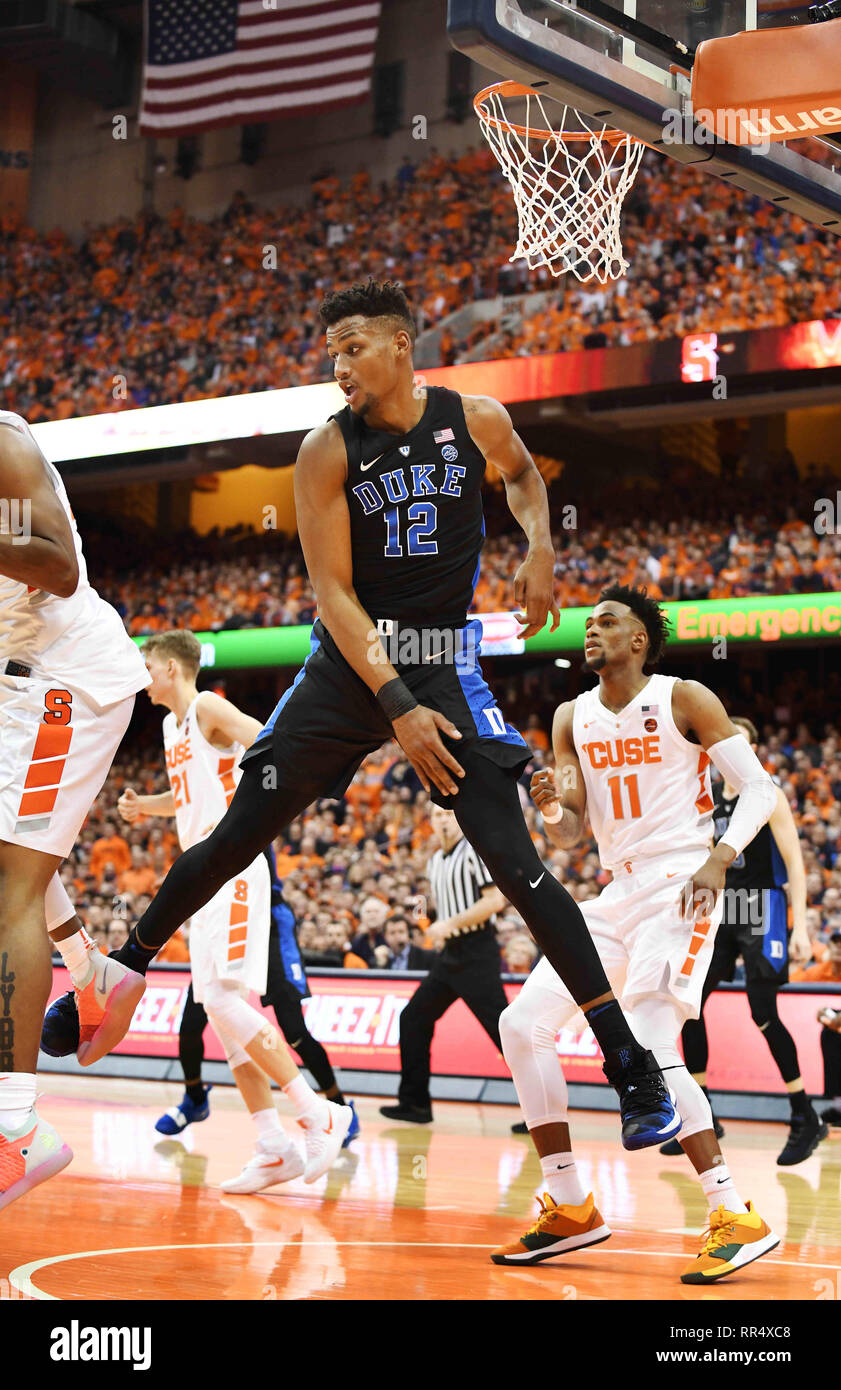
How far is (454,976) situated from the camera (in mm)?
8852

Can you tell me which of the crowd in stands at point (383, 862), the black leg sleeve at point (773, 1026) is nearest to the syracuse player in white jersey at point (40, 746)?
the black leg sleeve at point (773, 1026)

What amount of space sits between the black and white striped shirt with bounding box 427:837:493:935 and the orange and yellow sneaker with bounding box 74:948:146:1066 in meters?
4.95

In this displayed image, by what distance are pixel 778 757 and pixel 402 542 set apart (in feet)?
42.8

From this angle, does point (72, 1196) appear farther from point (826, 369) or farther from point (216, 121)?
point (216, 121)

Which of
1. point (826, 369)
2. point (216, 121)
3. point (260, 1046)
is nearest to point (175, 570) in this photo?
point (216, 121)

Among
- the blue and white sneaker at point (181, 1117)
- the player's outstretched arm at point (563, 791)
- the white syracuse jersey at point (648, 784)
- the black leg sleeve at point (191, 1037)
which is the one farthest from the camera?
the black leg sleeve at point (191, 1037)

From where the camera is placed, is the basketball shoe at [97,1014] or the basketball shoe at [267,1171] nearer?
the basketball shoe at [97,1014]

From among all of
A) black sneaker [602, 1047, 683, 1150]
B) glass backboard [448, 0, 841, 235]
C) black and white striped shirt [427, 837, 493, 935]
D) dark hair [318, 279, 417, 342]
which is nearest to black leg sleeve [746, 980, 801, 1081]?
black and white striped shirt [427, 837, 493, 935]

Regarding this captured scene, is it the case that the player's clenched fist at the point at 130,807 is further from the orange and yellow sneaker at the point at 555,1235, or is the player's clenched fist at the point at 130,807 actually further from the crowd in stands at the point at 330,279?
the crowd in stands at the point at 330,279

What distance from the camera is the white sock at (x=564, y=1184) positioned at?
4.44m

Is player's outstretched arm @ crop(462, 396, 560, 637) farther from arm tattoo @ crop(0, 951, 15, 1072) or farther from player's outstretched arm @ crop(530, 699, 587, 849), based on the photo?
arm tattoo @ crop(0, 951, 15, 1072)

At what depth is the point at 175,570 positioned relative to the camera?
2427 cm

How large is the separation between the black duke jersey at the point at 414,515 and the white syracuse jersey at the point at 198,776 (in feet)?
8.52

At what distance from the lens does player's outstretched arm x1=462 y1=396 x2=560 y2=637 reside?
13.7ft
